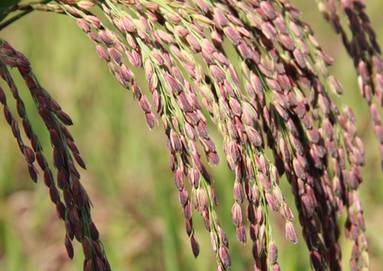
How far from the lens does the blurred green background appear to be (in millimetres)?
3547

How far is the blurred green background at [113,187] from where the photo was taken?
140 inches

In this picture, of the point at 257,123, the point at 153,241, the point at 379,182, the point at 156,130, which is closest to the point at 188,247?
→ the point at 153,241

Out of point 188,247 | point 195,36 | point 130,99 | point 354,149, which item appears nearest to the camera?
point 195,36

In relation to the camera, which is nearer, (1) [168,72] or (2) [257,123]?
(1) [168,72]

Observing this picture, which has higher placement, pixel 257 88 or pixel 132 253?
pixel 257 88

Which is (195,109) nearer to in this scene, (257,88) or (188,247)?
(257,88)

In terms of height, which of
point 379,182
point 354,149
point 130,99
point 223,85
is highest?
point 223,85

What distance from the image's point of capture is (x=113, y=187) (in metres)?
4.36

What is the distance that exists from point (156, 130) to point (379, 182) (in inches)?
52.5

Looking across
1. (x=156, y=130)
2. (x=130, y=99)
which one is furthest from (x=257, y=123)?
(x=130, y=99)

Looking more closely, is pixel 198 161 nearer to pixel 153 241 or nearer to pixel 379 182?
pixel 153 241

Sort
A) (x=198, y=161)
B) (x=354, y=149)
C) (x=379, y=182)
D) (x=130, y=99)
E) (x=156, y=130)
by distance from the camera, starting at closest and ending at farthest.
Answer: (x=198, y=161), (x=354, y=149), (x=379, y=182), (x=156, y=130), (x=130, y=99)

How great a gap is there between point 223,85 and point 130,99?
3.97 m

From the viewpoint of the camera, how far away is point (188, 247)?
12.5 feet
